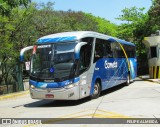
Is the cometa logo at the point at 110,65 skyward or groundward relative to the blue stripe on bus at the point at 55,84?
skyward

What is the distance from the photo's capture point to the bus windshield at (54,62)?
1475 centimetres

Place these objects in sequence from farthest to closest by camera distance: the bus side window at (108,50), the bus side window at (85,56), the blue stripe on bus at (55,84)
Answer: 1. the bus side window at (108,50)
2. the bus side window at (85,56)
3. the blue stripe on bus at (55,84)

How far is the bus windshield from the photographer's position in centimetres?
1475

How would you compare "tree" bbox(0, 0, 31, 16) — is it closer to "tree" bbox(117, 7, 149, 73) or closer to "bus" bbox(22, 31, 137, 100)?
"bus" bbox(22, 31, 137, 100)

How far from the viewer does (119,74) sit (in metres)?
21.7

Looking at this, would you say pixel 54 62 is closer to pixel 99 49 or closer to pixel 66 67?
pixel 66 67

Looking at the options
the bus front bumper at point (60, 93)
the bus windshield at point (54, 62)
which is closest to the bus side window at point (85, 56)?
the bus windshield at point (54, 62)

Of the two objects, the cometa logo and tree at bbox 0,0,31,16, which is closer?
tree at bbox 0,0,31,16

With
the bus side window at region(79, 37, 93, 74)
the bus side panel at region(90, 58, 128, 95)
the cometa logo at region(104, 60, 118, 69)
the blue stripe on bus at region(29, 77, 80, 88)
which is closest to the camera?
the blue stripe on bus at region(29, 77, 80, 88)

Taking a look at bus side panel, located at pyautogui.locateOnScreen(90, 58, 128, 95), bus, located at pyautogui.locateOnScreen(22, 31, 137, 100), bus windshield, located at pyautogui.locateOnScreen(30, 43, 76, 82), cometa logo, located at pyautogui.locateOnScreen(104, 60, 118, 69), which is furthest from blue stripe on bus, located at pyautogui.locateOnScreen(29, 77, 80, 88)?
cometa logo, located at pyautogui.locateOnScreen(104, 60, 118, 69)

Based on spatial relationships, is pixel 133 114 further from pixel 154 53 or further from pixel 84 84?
pixel 154 53

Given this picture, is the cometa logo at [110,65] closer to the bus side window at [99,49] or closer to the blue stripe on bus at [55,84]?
the bus side window at [99,49]

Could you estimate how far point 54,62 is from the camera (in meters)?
14.9

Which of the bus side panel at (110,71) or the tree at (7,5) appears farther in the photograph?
the bus side panel at (110,71)
